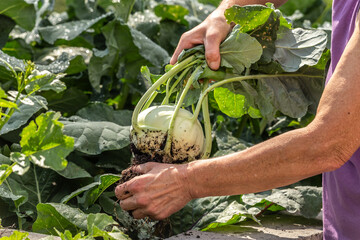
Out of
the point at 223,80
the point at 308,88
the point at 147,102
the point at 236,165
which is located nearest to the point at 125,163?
the point at 147,102

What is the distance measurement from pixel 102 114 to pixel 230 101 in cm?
89

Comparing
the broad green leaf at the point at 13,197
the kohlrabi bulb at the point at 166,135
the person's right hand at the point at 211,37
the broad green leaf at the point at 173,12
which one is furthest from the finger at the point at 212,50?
the broad green leaf at the point at 173,12

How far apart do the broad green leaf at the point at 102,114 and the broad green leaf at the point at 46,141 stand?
4.38 feet

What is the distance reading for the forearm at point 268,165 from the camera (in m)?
1.51

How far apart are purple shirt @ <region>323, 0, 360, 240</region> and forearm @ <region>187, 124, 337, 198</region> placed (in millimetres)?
270

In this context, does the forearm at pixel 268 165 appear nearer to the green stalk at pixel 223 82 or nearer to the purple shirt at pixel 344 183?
the purple shirt at pixel 344 183

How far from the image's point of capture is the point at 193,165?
164 cm

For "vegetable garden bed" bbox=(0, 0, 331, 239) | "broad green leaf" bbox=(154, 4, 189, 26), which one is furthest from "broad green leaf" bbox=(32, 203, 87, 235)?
"broad green leaf" bbox=(154, 4, 189, 26)

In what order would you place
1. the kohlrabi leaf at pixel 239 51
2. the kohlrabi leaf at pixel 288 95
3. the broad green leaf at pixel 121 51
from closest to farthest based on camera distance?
the kohlrabi leaf at pixel 239 51 → the kohlrabi leaf at pixel 288 95 → the broad green leaf at pixel 121 51

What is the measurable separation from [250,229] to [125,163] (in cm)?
71

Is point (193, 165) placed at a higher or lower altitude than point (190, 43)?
lower

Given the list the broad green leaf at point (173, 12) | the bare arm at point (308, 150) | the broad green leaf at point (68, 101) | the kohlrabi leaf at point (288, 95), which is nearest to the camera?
the bare arm at point (308, 150)

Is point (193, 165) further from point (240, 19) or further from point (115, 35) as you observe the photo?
point (115, 35)

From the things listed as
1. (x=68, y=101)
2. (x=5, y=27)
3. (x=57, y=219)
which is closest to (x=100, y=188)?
(x=57, y=219)
